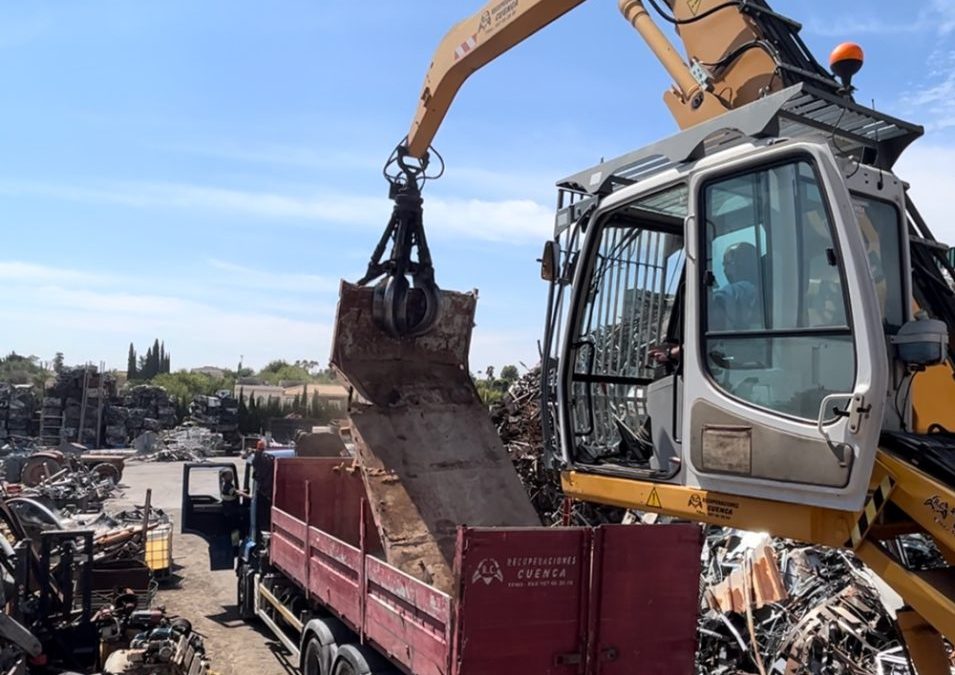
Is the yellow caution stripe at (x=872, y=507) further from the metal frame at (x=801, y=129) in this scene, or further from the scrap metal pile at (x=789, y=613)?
the scrap metal pile at (x=789, y=613)

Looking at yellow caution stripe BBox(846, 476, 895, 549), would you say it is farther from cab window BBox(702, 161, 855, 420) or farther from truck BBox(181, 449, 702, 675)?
truck BBox(181, 449, 702, 675)

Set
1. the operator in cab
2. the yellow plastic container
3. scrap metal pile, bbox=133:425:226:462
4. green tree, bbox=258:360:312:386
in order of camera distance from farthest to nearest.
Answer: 1. green tree, bbox=258:360:312:386
2. scrap metal pile, bbox=133:425:226:462
3. the yellow plastic container
4. the operator in cab

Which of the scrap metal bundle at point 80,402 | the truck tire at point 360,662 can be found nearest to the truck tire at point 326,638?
the truck tire at point 360,662

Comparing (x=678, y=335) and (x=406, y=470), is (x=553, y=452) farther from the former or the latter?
(x=406, y=470)

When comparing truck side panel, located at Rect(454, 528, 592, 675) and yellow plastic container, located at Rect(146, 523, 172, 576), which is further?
yellow plastic container, located at Rect(146, 523, 172, 576)

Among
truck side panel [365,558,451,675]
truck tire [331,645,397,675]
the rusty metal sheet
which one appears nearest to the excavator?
truck side panel [365,558,451,675]

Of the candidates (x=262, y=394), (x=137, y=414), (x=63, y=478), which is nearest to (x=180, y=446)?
(x=137, y=414)

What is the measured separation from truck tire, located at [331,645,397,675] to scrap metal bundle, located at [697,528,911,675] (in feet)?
9.69

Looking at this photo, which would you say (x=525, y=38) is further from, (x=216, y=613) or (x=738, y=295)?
(x=216, y=613)

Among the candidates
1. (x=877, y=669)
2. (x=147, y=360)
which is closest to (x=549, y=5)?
(x=877, y=669)

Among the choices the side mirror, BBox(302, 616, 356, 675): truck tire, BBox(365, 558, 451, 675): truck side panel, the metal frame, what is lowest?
BBox(302, 616, 356, 675): truck tire

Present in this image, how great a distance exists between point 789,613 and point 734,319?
4816 millimetres

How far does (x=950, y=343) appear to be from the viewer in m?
3.48

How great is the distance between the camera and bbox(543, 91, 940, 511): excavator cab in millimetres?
2670
